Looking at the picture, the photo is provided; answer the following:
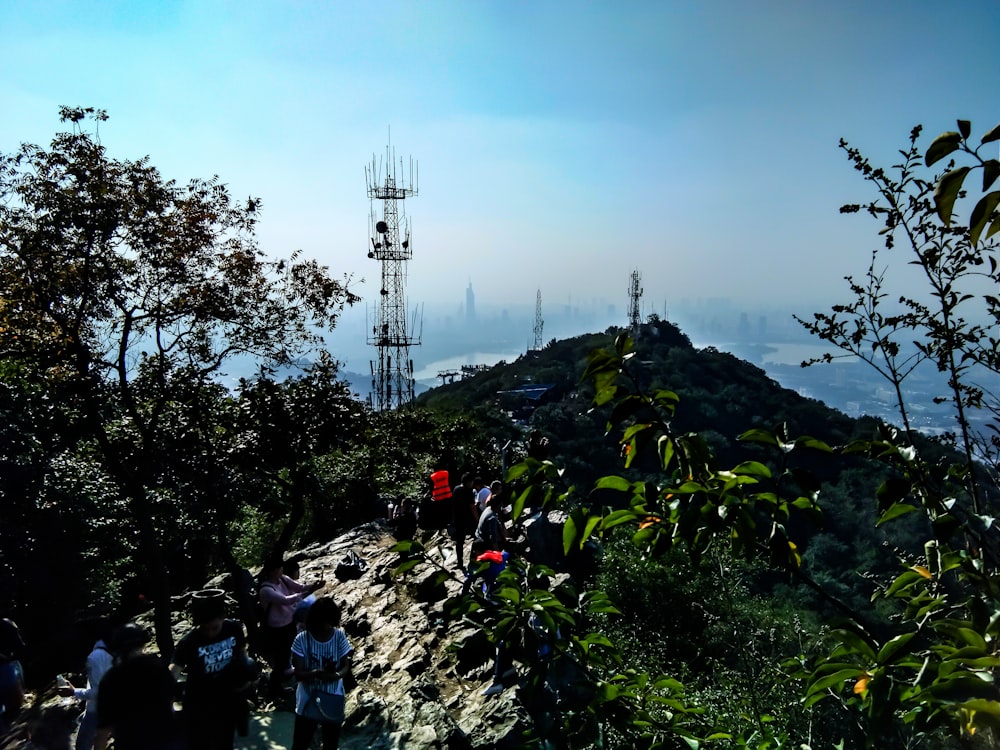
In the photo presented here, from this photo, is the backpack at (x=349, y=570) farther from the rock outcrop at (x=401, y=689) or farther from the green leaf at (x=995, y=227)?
the green leaf at (x=995, y=227)

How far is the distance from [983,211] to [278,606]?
7625 mm

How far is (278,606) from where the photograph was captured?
7672mm

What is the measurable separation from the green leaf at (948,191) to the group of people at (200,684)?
5.24m

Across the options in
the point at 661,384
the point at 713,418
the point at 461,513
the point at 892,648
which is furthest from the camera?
the point at 713,418

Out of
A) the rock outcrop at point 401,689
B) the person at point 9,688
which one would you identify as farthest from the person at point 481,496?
the person at point 9,688

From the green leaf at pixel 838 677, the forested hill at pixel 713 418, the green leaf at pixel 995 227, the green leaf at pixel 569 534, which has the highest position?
the green leaf at pixel 995 227

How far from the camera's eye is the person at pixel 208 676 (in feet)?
17.0

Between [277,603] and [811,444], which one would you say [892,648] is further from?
[277,603]

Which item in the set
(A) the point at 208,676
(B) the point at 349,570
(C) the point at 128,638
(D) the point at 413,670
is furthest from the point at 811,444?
(B) the point at 349,570

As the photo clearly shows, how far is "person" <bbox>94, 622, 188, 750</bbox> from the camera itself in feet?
15.3

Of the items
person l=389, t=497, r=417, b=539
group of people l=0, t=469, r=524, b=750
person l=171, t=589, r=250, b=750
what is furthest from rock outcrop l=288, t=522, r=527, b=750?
person l=171, t=589, r=250, b=750

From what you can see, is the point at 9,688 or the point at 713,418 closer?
the point at 9,688

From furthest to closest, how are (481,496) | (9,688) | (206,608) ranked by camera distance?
(481,496) < (9,688) < (206,608)

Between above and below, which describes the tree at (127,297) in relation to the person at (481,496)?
above
